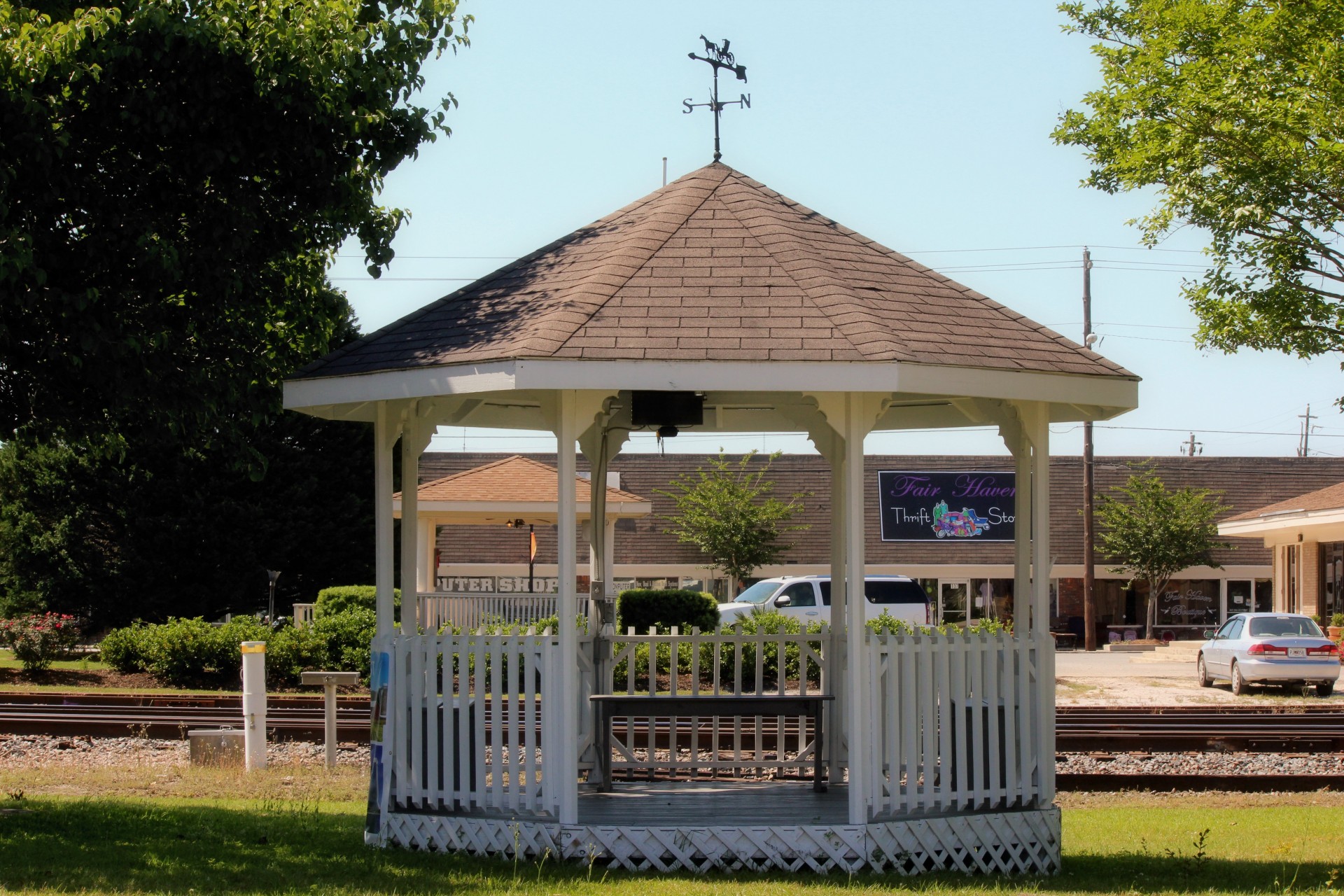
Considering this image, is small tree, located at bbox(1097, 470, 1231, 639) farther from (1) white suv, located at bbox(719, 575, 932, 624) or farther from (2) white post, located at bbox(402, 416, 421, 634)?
(2) white post, located at bbox(402, 416, 421, 634)

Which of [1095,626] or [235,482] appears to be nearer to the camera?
[235,482]

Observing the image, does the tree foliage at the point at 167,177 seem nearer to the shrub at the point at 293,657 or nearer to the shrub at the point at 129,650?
the shrub at the point at 293,657

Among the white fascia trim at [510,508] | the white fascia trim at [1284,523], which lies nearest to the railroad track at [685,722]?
the white fascia trim at [510,508]

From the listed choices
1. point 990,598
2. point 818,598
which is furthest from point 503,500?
point 990,598

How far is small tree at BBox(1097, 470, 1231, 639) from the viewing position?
4256cm

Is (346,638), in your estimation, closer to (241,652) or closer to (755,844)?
(241,652)

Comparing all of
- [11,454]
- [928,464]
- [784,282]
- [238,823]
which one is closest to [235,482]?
[11,454]

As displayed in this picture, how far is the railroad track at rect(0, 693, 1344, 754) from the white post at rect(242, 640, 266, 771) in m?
2.04

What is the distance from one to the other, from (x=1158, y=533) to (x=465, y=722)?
37.5 meters

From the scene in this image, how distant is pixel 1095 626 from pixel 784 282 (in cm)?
3497

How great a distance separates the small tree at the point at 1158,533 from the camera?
42.6 metres

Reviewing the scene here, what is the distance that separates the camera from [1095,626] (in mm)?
41375

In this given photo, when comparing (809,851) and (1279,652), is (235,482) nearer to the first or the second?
(1279,652)

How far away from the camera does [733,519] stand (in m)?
41.3
